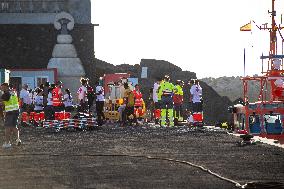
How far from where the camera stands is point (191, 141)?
65.7 ft

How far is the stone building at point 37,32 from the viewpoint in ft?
181

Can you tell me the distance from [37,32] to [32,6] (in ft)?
6.75

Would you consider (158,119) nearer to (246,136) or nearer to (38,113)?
(38,113)

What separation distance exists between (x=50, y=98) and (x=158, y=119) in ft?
16.1

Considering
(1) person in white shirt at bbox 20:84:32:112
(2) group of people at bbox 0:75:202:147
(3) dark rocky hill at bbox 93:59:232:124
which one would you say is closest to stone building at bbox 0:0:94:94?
(3) dark rocky hill at bbox 93:59:232:124

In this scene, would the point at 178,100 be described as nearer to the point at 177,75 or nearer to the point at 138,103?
the point at 138,103

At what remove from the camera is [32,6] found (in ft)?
183

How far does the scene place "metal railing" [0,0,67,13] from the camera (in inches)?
2190

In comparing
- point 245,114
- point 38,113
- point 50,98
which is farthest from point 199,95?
point 38,113

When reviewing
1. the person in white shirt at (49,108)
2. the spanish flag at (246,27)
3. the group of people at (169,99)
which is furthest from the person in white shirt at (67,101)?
the spanish flag at (246,27)

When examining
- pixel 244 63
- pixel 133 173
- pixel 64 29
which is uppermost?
pixel 64 29

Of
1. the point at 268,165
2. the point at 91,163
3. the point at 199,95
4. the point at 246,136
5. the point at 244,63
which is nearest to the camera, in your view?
the point at 268,165

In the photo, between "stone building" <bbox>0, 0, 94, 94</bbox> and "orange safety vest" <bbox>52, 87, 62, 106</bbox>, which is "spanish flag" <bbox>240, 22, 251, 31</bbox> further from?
"stone building" <bbox>0, 0, 94, 94</bbox>

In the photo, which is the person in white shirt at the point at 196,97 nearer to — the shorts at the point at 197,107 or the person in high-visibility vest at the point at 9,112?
the shorts at the point at 197,107
